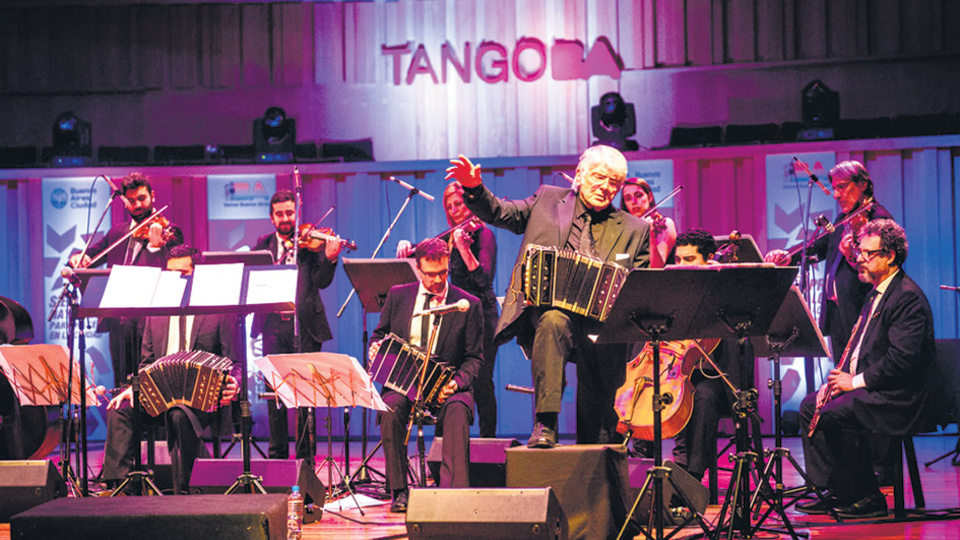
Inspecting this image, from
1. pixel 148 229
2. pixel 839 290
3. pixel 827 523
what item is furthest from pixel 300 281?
pixel 827 523

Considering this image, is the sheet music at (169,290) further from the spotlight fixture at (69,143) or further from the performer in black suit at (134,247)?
the spotlight fixture at (69,143)

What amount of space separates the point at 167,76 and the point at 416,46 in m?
2.49

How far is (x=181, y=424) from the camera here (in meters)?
5.17

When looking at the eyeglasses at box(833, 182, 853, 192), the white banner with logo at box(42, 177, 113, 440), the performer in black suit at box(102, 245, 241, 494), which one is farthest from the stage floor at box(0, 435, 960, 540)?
the white banner with logo at box(42, 177, 113, 440)

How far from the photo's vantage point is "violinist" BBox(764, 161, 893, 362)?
5473 mm

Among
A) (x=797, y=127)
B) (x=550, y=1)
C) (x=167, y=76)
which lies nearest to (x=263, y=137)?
(x=167, y=76)

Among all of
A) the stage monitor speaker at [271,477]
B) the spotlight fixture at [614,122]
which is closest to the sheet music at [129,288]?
the stage monitor speaker at [271,477]

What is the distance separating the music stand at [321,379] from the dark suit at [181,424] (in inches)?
27.9

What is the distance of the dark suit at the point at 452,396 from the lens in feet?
16.0

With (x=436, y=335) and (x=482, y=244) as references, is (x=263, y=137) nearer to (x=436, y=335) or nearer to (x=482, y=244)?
(x=482, y=244)

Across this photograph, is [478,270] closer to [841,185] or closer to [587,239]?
[587,239]

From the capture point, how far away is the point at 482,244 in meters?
5.98

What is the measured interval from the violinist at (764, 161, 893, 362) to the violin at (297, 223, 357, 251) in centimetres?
254

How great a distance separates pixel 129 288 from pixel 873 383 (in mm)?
3522
